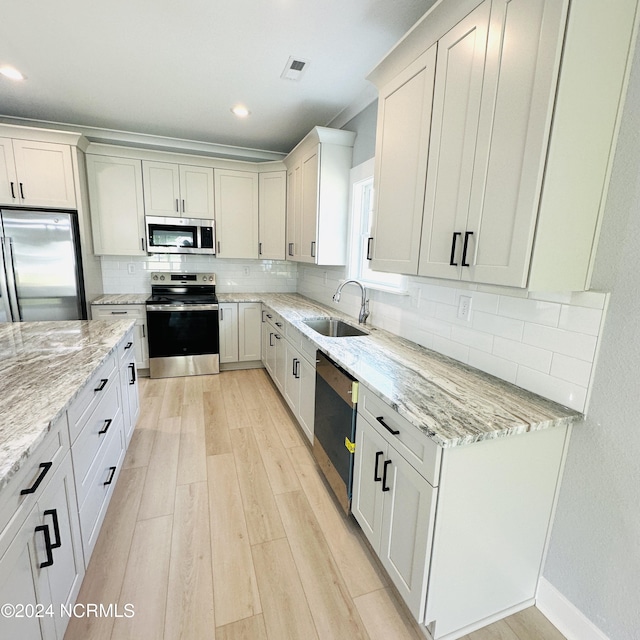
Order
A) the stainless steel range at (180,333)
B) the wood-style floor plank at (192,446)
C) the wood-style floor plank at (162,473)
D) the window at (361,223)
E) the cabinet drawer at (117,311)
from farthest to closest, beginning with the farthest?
the stainless steel range at (180,333) → the cabinet drawer at (117,311) → the window at (361,223) → the wood-style floor plank at (192,446) → the wood-style floor plank at (162,473)

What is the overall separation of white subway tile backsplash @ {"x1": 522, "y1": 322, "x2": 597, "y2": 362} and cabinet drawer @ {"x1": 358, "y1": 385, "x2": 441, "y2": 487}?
66cm

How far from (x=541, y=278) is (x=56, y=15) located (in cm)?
272

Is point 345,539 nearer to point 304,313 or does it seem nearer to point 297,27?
point 304,313

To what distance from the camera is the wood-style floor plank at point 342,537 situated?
1498mm

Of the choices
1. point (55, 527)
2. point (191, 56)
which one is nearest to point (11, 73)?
point (191, 56)

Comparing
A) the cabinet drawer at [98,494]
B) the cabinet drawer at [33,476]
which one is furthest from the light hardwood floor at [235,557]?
the cabinet drawer at [33,476]

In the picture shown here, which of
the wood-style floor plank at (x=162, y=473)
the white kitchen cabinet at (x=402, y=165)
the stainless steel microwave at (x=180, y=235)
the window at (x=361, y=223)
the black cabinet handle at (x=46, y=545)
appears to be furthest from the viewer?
the stainless steel microwave at (x=180, y=235)

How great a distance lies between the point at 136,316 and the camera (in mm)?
3602

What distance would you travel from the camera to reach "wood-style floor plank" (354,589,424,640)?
1290mm

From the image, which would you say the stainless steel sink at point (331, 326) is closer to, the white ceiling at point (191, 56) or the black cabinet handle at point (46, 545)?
the white ceiling at point (191, 56)

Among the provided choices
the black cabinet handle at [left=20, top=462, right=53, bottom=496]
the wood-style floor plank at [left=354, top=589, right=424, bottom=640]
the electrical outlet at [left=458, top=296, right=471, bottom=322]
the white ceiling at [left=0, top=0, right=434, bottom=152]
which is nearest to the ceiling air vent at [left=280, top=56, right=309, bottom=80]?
the white ceiling at [left=0, top=0, right=434, bottom=152]

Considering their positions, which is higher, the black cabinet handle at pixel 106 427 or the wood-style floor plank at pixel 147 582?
the black cabinet handle at pixel 106 427

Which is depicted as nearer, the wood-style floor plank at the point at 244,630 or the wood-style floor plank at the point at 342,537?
the wood-style floor plank at the point at 244,630

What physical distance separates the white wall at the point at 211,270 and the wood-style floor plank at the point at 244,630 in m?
3.58
